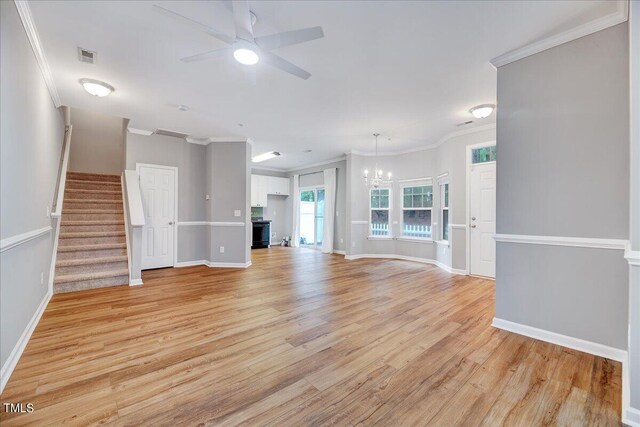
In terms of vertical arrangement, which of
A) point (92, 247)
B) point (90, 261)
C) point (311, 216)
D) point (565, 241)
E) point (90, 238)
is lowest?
point (90, 261)

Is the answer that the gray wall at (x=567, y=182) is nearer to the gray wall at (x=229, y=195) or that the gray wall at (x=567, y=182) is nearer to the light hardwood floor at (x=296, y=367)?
the light hardwood floor at (x=296, y=367)

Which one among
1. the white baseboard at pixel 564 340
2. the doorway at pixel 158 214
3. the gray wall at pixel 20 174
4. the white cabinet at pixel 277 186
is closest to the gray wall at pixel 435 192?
the white baseboard at pixel 564 340

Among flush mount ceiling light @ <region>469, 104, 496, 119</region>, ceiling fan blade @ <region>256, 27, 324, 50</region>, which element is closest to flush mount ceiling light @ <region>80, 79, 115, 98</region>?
ceiling fan blade @ <region>256, 27, 324, 50</region>

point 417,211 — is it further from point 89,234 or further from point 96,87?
point 89,234

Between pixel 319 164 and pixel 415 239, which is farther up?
pixel 319 164

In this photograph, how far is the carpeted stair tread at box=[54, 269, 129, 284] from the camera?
3871 millimetres

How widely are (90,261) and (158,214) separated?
158 centimetres

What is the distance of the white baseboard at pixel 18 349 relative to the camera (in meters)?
1.83

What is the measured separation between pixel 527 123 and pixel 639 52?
1.05m

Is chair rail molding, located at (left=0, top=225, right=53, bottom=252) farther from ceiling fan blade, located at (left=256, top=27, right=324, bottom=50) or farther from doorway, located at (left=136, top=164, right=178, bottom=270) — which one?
doorway, located at (left=136, top=164, right=178, bottom=270)

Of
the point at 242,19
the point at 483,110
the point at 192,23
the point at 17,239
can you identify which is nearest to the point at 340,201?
the point at 483,110

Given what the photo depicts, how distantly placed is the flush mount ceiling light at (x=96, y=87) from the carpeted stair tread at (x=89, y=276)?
104 inches

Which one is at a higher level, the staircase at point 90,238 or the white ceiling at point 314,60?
the white ceiling at point 314,60

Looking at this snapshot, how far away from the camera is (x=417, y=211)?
6.81 meters
